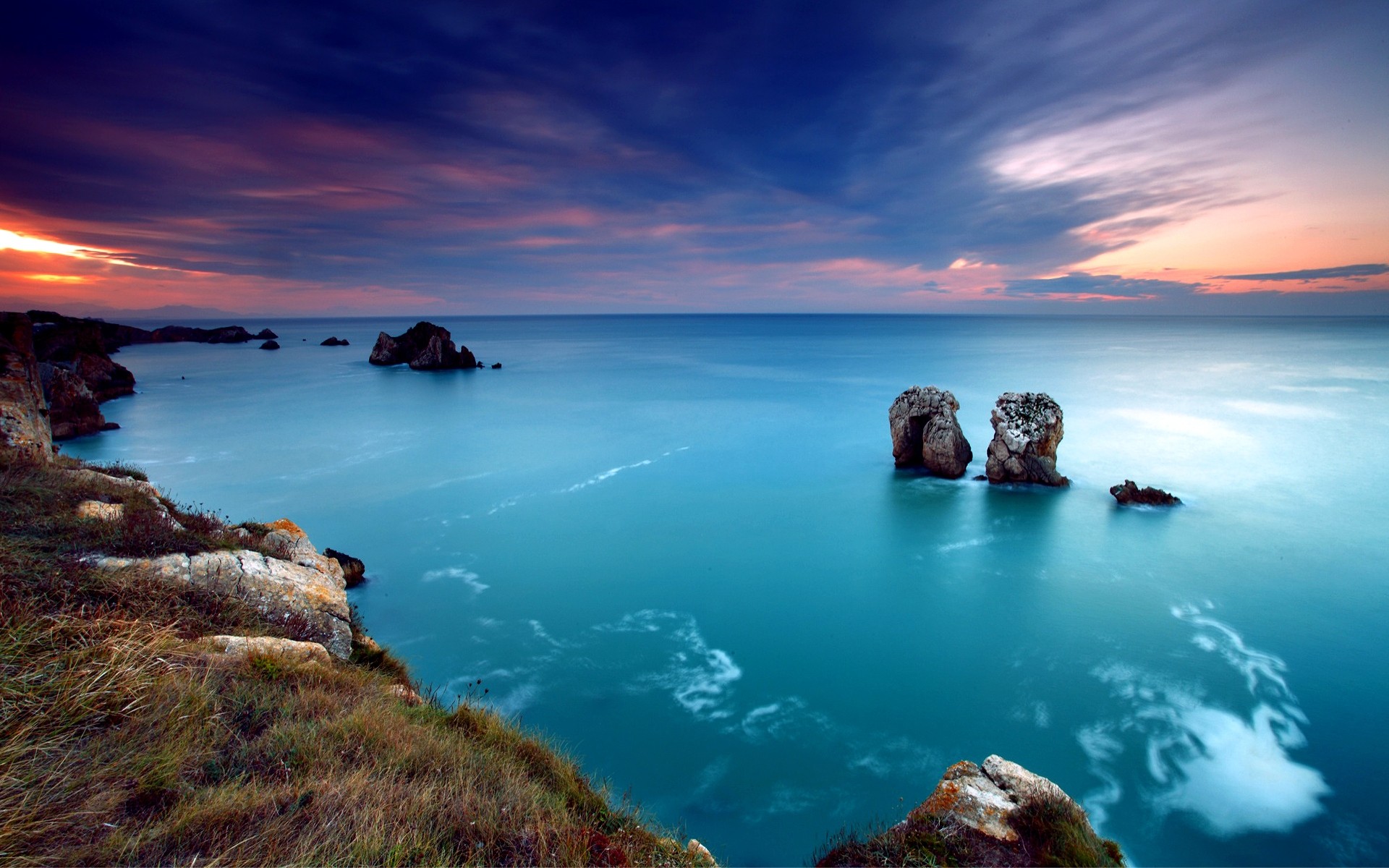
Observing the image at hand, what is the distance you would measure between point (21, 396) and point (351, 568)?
6.94 meters

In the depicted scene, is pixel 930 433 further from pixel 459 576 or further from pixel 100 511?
pixel 100 511

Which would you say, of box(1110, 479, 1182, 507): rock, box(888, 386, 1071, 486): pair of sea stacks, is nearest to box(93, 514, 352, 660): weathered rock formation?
box(888, 386, 1071, 486): pair of sea stacks

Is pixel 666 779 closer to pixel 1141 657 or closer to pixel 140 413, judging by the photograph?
pixel 1141 657

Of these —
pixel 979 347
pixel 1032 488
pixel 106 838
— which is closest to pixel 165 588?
pixel 106 838

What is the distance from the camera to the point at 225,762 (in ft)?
13.5

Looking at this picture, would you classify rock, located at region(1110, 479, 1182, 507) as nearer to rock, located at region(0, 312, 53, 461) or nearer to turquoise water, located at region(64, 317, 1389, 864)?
turquoise water, located at region(64, 317, 1389, 864)

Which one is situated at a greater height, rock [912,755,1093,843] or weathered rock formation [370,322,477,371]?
weathered rock formation [370,322,477,371]

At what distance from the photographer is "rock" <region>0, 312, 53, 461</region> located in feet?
34.6

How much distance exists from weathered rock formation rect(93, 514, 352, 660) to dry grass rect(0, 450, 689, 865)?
0.59 metres

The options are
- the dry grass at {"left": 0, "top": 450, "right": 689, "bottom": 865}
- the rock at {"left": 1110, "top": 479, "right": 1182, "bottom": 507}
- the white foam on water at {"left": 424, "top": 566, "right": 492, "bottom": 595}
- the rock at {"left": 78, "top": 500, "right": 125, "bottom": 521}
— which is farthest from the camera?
the rock at {"left": 1110, "top": 479, "right": 1182, "bottom": 507}

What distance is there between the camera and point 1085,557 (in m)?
16.3

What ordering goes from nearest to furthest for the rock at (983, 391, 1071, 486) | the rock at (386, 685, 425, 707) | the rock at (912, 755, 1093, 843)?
the rock at (912, 755, 1093, 843) < the rock at (386, 685, 425, 707) < the rock at (983, 391, 1071, 486)

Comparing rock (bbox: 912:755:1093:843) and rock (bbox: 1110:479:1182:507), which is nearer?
rock (bbox: 912:755:1093:843)

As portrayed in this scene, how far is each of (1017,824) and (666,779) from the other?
543cm
